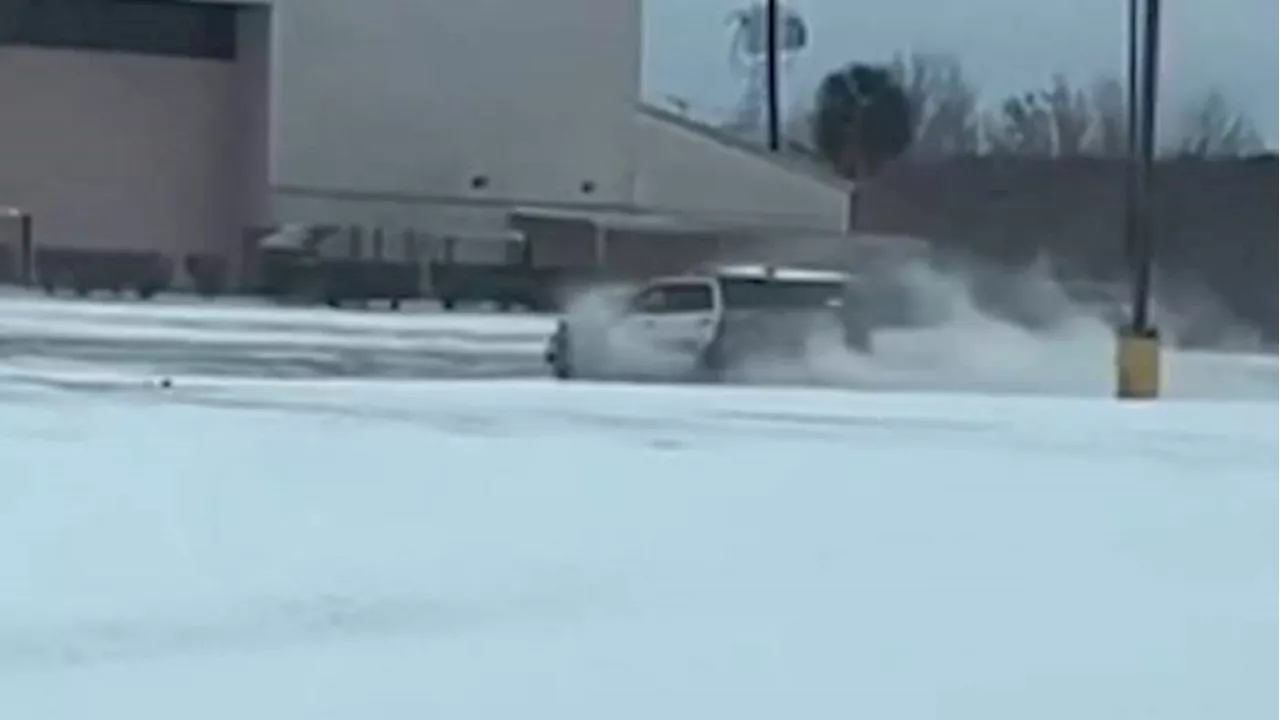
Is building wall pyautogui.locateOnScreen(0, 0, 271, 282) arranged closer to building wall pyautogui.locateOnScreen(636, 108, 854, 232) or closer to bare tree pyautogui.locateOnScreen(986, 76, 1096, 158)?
building wall pyautogui.locateOnScreen(636, 108, 854, 232)

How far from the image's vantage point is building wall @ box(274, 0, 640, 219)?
66188mm

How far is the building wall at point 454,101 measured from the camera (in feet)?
217

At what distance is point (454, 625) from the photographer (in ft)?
38.4

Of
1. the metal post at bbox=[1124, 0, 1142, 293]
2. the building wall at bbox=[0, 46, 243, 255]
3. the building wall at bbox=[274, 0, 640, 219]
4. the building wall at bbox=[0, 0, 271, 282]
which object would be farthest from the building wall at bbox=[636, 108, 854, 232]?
the metal post at bbox=[1124, 0, 1142, 293]

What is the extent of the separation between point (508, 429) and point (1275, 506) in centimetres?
653

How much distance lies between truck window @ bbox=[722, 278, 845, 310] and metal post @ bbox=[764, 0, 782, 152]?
35219mm

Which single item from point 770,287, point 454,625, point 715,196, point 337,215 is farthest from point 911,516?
point 715,196

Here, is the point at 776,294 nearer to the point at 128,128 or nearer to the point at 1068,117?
the point at 128,128

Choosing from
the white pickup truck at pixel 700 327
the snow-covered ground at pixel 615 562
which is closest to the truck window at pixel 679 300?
the white pickup truck at pixel 700 327

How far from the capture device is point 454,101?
222 ft

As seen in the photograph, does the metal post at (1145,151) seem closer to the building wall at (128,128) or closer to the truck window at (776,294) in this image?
the truck window at (776,294)

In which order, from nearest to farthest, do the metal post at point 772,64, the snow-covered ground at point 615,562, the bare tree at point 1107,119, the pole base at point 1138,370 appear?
the snow-covered ground at point 615,562
the pole base at point 1138,370
the metal post at point 772,64
the bare tree at point 1107,119

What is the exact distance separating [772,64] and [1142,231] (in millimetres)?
39730

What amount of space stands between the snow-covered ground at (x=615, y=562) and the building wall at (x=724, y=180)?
44.6m
